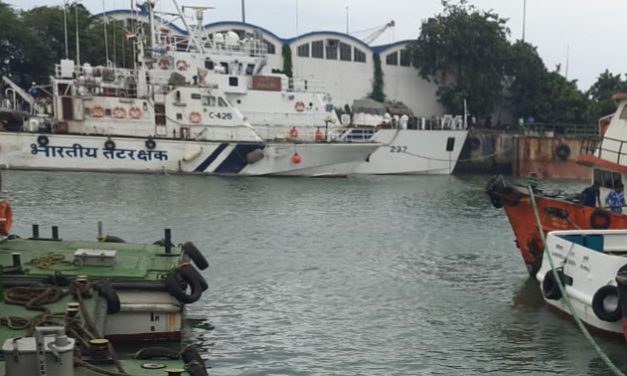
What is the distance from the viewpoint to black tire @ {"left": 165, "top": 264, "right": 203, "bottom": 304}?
31.2 ft

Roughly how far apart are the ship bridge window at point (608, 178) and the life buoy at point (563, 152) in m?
31.6

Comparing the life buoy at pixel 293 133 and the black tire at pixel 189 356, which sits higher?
the life buoy at pixel 293 133

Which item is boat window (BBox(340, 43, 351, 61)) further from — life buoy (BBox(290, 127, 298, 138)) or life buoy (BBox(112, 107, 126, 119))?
life buoy (BBox(112, 107, 126, 119))

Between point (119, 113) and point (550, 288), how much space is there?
96.8 feet

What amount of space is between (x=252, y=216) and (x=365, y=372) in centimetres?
1469

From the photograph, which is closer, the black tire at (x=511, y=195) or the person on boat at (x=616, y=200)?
the person on boat at (x=616, y=200)

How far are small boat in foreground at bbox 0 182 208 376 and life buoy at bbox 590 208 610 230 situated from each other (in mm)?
7778

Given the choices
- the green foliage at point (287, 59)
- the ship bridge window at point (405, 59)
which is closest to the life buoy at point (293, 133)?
the green foliage at point (287, 59)

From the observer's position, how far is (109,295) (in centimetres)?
905

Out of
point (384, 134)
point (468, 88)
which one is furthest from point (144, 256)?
point (468, 88)

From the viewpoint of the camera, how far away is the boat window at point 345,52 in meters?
58.7

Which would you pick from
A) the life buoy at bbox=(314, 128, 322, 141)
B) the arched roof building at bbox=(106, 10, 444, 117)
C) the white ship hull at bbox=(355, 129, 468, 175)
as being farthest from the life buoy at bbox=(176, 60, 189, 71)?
the arched roof building at bbox=(106, 10, 444, 117)

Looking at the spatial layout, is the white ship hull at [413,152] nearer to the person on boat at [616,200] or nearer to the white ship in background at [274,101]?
the white ship in background at [274,101]

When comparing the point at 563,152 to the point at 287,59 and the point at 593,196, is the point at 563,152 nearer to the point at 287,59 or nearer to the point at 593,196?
the point at 287,59
